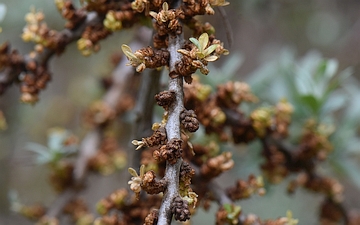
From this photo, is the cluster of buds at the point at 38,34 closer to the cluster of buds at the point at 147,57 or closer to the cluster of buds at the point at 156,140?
the cluster of buds at the point at 147,57

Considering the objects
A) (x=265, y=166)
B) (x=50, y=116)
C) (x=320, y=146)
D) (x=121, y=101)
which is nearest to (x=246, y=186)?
(x=265, y=166)

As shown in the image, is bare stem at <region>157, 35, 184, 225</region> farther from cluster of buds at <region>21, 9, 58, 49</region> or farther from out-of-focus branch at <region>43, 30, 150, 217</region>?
out-of-focus branch at <region>43, 30, 150, 217</region>

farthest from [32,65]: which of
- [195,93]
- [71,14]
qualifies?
[195,93]

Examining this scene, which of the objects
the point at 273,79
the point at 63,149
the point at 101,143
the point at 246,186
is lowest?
the point at 246,186

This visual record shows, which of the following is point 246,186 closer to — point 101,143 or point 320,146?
point 320,146

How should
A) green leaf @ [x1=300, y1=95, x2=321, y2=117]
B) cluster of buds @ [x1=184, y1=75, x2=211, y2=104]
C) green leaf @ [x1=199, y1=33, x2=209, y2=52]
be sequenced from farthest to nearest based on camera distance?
1. green leaf @ [x1=300, y1=95, x2=321, y2=117]
2. cluster of buds @ [x1=184, y1=75, x2=211, y2=104]
3. green leaf @ [x1=199, y1=33, x2=209, y2=52]

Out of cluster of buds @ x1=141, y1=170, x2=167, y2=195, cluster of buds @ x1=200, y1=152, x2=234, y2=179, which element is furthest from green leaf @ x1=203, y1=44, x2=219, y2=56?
cluster of buds @ x1=200, y1=152, x2=234, y2=179

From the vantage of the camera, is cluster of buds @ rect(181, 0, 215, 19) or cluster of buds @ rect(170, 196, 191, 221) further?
cluster of buds @ rect(181, 0, 215, 19)
